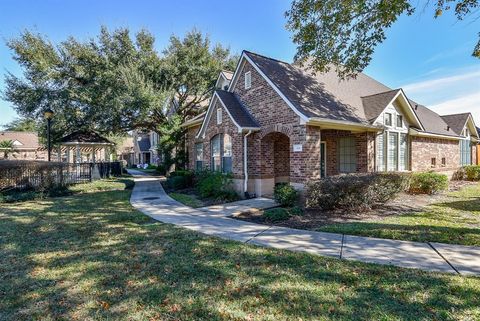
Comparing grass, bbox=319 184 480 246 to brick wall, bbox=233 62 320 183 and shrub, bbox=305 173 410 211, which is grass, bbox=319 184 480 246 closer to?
shrub, bbox=305 173 410 211

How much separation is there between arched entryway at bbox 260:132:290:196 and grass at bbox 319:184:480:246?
517 cm

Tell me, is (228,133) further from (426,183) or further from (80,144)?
(80,144)

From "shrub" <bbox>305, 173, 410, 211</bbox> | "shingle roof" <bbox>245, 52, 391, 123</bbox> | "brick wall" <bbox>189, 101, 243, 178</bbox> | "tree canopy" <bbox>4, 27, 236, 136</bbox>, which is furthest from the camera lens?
"tree canopy" <bbox>4, 27, 236, 136</bbox>

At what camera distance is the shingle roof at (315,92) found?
36.1 feet

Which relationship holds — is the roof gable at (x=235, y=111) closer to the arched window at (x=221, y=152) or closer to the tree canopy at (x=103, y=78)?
the arched window at (x=221, y=152)

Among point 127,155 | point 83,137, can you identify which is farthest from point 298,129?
point 127,155

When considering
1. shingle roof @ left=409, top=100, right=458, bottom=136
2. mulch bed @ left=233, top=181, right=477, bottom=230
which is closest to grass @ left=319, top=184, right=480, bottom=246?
mulch bed @ left=233, top=181, right=477, bottom=230

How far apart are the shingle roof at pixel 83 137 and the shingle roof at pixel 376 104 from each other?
60.3ft

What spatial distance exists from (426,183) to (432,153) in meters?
6.18

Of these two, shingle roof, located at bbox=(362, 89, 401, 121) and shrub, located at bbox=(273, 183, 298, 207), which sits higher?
shingle roof, located at bbox=(362, 89, 401, 121)

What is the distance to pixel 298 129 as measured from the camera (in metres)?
10.3

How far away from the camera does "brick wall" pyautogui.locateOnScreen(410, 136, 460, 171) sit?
15.6 meters

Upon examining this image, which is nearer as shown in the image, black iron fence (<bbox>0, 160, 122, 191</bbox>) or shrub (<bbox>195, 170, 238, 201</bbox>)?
shrub (<bbox>195, 170, 238, 201</bbox>)

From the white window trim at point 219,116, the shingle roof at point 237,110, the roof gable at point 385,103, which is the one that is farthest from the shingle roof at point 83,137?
the roof gable at point 385,103
